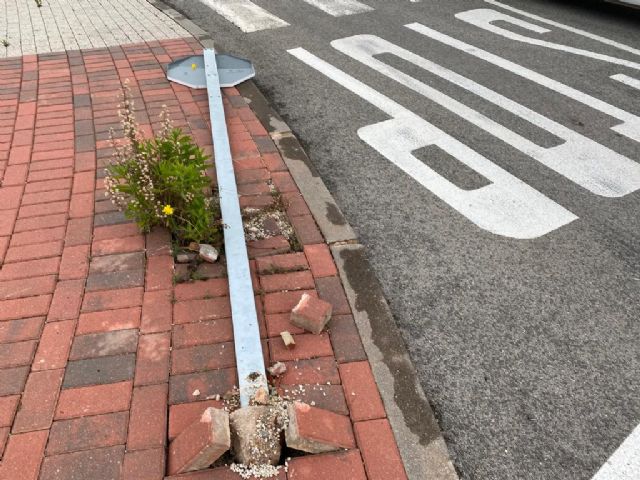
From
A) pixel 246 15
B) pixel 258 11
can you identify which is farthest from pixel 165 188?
pixel 258 11

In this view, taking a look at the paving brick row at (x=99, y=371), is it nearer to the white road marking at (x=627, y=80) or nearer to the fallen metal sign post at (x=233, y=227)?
the fallen metal sign post at (x=233, y=227)

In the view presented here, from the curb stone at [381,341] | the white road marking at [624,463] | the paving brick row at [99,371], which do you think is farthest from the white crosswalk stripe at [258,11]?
the white road marking at [624,463]

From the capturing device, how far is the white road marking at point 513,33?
248 inches

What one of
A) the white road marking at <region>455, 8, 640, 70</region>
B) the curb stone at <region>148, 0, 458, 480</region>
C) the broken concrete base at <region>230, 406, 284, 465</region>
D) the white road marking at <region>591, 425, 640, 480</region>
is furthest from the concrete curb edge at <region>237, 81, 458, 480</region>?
the white road marking at <region>455, 8, 640, 70</region>

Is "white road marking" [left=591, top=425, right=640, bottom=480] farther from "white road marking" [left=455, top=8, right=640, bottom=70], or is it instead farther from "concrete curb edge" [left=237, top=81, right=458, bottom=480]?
"white road marking" [left=455, top=8, right=640, bottom=70]

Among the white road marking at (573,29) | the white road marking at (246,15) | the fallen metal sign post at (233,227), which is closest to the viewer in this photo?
the fallen metal sign post at (233,227)

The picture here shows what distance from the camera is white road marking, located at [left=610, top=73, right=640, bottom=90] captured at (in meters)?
5.64

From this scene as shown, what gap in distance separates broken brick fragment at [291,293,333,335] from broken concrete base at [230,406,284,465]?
575 mm

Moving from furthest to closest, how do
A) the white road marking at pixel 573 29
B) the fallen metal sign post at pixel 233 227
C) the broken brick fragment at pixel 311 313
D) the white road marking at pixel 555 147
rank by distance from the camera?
the white road marking at pixel 573 29
the white road marking at pixel 555 147
the broken brick fragment at pixel 311 313
the fallen metal sign post at pixel 233 227

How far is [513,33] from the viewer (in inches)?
281

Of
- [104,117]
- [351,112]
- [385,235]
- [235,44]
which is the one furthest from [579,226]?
[235,44]

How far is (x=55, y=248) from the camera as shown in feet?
10.4

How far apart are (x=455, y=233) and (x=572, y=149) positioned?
1739 mm

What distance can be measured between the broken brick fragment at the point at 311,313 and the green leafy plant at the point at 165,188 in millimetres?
829
